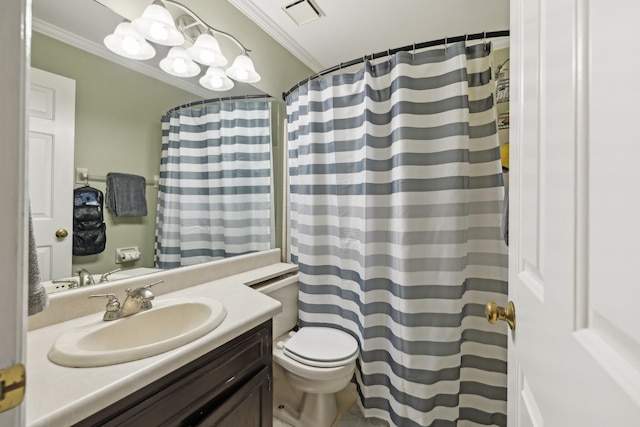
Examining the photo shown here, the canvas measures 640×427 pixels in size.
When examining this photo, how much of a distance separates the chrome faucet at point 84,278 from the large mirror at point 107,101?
0.02 m

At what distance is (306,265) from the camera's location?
173 cm

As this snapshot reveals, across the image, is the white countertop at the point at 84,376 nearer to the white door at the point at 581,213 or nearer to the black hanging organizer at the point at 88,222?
the black hanging organizer at the point at 88,222

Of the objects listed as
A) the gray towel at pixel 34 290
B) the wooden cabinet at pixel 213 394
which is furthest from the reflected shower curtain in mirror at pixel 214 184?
the gray towel at pixel 34 290

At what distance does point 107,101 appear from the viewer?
3.68 ft

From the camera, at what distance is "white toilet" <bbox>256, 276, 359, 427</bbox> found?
1.34 m

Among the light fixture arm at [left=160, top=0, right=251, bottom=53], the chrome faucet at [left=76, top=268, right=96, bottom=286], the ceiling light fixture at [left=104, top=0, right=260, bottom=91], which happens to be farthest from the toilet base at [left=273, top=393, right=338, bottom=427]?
the light fixture arm at [left=160, top=0, right=251, bottom=53]

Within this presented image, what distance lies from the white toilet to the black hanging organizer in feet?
2.63

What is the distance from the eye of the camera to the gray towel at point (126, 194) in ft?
3.76

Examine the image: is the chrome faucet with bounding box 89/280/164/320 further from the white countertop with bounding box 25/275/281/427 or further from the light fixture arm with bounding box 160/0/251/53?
the light fixture arm with bounding box 160/0/251/53

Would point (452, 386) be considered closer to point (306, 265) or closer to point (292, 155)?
point (306, 265)

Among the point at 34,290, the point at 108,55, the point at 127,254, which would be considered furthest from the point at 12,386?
the point at 108,55

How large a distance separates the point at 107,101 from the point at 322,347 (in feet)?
5.07

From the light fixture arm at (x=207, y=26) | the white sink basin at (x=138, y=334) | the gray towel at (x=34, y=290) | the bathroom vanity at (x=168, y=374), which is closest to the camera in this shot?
the gray towel at (x=34, y=290)

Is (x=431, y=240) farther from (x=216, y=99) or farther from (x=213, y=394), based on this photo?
(x=216, y=99)
